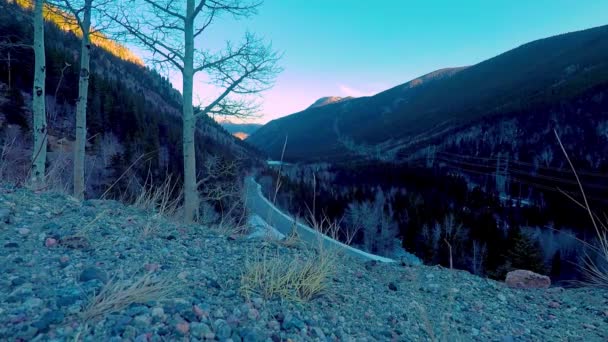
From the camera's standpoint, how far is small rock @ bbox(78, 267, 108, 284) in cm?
181

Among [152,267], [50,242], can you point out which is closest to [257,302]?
[152,267]

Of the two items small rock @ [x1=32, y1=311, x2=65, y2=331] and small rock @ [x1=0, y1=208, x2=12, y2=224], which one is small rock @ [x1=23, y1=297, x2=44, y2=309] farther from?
small rock @ [x1=0, y1=208, x2=12, y2=224]

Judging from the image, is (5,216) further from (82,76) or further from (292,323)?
(82,76)

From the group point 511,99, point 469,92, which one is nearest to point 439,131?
point 511,99

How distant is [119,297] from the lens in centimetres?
151

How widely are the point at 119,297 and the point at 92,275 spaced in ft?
1.54

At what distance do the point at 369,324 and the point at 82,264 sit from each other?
1900mm

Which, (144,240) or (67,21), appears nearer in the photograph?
(144,240)

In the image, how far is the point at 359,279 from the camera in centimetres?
296

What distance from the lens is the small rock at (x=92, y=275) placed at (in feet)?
5.93

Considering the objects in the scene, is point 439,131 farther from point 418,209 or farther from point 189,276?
point 189,276

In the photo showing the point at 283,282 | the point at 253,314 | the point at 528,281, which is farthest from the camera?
the point at 528,281

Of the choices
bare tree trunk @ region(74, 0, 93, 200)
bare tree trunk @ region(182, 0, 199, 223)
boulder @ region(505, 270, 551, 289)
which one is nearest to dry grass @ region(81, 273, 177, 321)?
boulder @ region(505, 270, 551, 289)

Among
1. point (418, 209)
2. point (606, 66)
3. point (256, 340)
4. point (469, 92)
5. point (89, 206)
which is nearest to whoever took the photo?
point (256, 340)
